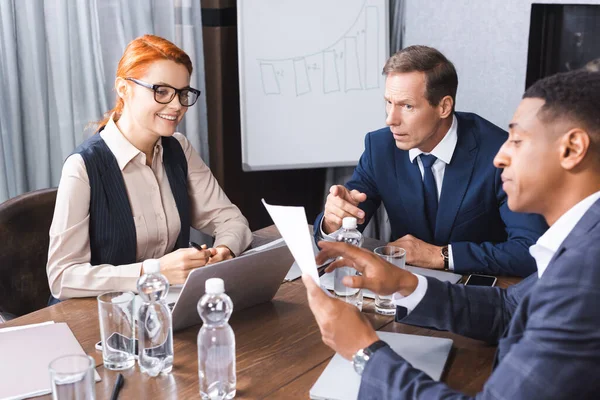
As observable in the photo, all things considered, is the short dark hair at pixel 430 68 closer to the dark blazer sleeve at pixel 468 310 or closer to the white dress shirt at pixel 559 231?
the dark blazer sleeve at pixel 468 310

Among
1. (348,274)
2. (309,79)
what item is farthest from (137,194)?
(309,79)

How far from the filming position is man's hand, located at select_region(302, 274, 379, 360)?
4.01 feet

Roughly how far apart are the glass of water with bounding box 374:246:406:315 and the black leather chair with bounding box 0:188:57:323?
38.6 inches

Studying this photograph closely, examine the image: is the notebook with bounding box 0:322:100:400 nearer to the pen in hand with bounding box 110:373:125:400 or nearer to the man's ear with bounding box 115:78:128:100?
the pen in hand with bounding box 110:373:125:400

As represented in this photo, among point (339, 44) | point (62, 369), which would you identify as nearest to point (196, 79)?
point (339, 44)

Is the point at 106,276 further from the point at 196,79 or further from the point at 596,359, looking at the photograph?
the point at 196,79

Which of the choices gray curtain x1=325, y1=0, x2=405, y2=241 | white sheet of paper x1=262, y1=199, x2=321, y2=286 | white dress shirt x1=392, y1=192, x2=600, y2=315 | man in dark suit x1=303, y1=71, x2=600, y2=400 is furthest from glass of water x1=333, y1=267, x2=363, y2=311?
gray curtain x1=325, y1=0, x2=405, y2=241

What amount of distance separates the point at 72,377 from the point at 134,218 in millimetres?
965

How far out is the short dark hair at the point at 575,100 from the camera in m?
1.15

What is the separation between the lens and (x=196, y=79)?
3.19 meters

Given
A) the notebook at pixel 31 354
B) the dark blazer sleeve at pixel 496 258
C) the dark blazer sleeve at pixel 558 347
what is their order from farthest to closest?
the dark blazer sleeve at pixel 496 258 < the notebook at pixel 31 354 < the dark blazer sleeve at pixel 558 347

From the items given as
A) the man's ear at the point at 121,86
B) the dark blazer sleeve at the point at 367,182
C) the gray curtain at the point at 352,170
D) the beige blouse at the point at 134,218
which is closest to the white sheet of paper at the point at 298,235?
the beige blouse at the point at 134,218

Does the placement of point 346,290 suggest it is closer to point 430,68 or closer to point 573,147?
point 573,147

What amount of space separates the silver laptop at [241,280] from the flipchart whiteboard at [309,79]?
180 cm
